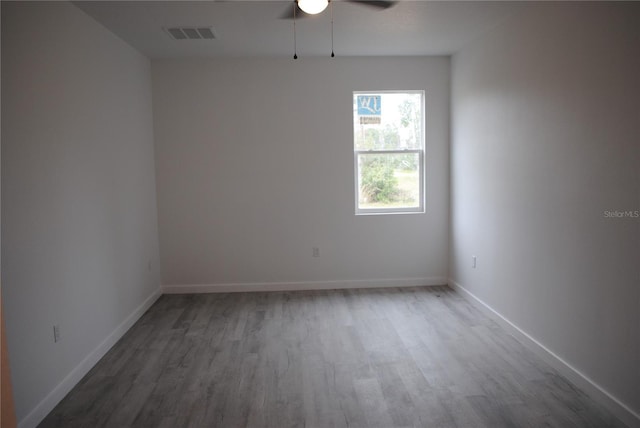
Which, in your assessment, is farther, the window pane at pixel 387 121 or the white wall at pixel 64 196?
the window pane at pixel 387 121

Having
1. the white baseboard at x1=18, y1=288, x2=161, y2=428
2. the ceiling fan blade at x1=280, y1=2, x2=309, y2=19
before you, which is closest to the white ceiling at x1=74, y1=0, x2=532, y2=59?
the ceiling fan blade at x1=280, y1=2, x2=309, y2=19

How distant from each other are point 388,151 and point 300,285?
6.06 feet

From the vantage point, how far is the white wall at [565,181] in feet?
8.22

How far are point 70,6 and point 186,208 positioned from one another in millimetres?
2438

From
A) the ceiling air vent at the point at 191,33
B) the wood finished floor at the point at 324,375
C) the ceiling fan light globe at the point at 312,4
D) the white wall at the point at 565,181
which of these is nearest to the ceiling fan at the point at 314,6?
the ceiling fan light globe at the point at 312,4

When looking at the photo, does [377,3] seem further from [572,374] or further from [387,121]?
[572,374]

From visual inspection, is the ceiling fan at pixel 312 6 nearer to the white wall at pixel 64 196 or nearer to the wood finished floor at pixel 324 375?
the white wall at pixel 64 196

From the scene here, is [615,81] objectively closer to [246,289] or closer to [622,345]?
[622,345]

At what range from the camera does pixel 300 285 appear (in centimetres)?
536

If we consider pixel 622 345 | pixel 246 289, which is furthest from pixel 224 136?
pixel 622 345

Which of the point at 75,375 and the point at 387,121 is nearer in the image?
the point at 75,375

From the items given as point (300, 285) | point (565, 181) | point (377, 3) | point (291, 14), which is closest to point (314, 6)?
point (377, 3)

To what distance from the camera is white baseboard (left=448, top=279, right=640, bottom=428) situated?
8.26ft

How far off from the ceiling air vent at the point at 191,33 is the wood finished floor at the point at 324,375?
259 cm
